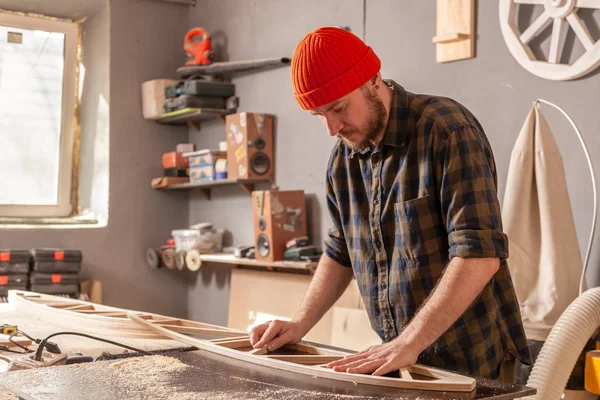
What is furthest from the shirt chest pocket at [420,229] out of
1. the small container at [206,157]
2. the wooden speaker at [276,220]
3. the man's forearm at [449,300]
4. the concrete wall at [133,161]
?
the concrete wall at [133,161]

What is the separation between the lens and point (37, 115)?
5555 millimetres

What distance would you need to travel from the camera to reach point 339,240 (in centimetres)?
227

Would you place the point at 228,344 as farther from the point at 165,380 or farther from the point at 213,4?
the point at 213,4

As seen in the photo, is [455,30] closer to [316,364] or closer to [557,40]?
[557,40]

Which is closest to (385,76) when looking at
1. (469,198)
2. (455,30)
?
(455,30)

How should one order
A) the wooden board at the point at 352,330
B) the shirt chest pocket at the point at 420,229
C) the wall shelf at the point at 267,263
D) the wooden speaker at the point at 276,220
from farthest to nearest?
the wooden speaker at the point at 276,220 → the wall shelf at the point at 267,263 → the wooden board at the point at 352,330 → the shirt chest pocket at the point at 420,229

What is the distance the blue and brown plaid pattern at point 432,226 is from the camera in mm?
1826

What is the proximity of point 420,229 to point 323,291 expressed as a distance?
43 centimetres

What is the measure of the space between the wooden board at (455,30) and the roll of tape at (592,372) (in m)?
1.49

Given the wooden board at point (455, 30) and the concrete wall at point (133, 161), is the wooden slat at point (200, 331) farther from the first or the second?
the concrete wall at point (133, 161)

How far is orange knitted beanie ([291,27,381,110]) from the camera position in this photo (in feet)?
6.17

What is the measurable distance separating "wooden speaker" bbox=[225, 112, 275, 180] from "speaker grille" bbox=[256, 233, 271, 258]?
47cm

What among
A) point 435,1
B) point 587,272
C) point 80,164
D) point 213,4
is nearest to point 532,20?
point 435,1

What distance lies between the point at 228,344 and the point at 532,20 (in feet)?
6.56
